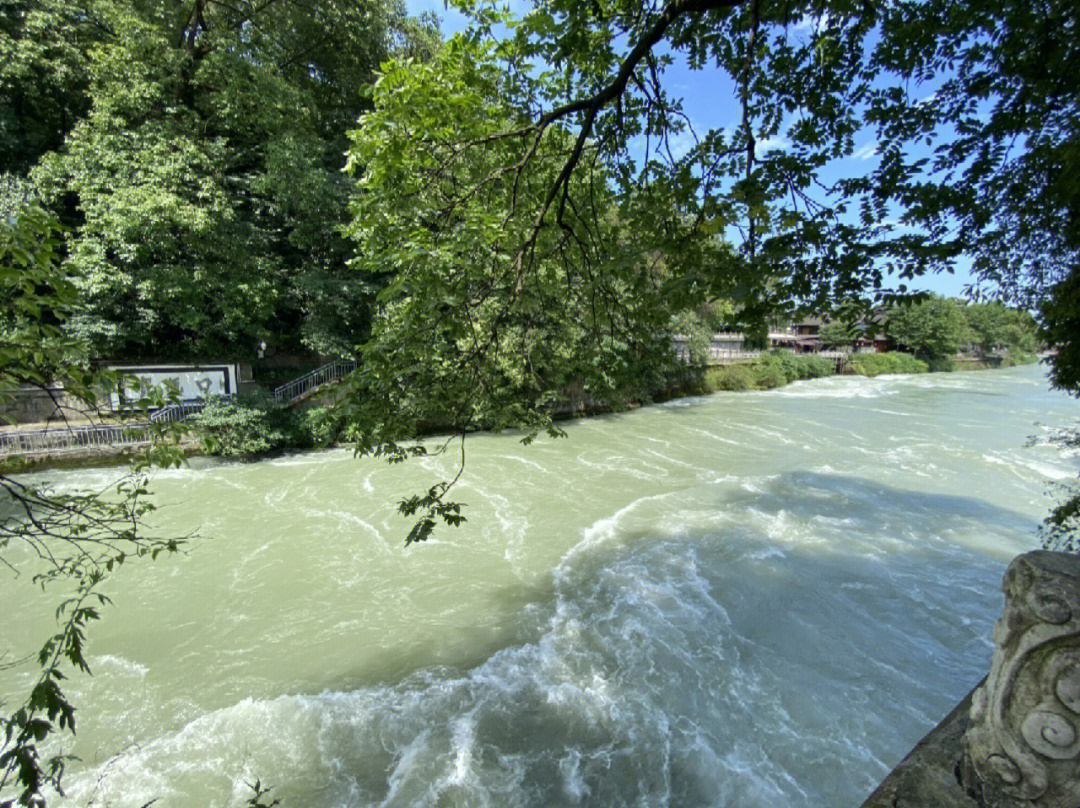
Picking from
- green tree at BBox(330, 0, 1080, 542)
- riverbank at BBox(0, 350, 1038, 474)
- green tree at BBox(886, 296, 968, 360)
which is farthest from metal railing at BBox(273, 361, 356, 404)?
green tree at BBox(886, 296, 968, 360)

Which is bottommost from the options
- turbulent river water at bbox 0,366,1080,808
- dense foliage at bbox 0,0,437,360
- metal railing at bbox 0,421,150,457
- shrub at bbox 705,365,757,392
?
turbulent river water at bbox 0,366,1080,808

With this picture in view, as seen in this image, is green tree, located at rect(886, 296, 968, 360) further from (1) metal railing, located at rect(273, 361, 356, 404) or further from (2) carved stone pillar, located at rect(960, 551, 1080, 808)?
(2) carved stone pillar, located at rect(960, 551, 1080, 808)

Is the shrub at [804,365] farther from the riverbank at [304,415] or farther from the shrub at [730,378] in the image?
the shrub at [730,378]

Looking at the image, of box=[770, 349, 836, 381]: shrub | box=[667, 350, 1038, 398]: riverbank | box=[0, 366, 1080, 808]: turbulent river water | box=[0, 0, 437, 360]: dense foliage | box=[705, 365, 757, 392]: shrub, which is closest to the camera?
box=[0, 366, 1080, 808]: turbulent river water

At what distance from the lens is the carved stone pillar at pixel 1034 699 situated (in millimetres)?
1528

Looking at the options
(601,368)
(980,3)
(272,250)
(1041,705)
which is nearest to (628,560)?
(601,368)

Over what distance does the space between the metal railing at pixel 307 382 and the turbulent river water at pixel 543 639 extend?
3453 mm

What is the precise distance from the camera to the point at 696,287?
2.46 metres

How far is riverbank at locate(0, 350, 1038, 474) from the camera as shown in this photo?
10.5m

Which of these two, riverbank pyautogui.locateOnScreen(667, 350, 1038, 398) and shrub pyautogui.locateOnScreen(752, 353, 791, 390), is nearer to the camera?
riverbank pyautogui.locateOnScreen(667, 350, 1038, 398)

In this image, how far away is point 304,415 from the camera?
1302 centimetres

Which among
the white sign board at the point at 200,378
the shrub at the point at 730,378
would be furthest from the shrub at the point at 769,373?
the white sign board at the point at 200,378

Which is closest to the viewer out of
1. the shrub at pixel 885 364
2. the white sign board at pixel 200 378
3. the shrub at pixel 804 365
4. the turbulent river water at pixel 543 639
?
the turbulent river water at pixel 543 639

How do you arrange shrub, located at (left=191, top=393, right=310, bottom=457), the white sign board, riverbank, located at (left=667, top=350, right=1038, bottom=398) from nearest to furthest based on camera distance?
shrub, located at (left=191, top=393, right=310, bottom=457) < the white sign board < riverbank, located at (left=667, top=350, right=1038, bottom=398)
